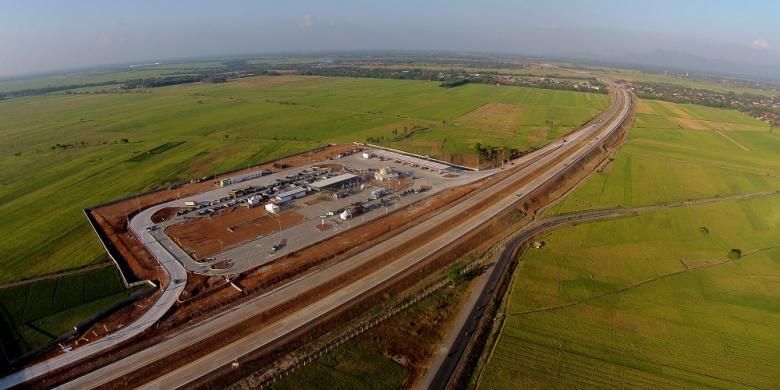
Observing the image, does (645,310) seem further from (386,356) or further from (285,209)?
(285,209)

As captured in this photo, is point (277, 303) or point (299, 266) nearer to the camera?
point (277, 303)

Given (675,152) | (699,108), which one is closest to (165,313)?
(675,152)

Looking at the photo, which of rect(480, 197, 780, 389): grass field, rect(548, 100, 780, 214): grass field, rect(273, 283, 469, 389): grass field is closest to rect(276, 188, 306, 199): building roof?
rect(273, 283, 469, 389): grass field

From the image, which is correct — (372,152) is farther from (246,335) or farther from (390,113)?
(246,335)

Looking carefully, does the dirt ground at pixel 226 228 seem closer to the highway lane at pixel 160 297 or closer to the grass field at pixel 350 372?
the highway lane at pixel 160 297

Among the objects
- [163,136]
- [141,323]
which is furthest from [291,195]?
[163,136]

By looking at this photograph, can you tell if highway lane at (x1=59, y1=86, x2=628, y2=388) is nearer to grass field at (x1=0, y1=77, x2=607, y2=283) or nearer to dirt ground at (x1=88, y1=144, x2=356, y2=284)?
dirt ground at (x1=88, y1=144, x2=356, y2=284)
